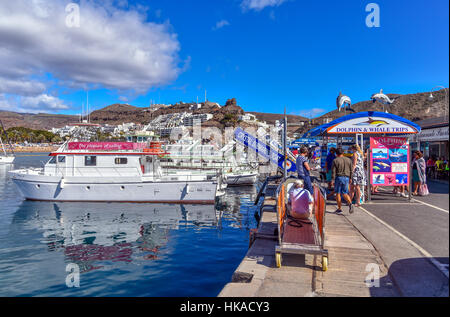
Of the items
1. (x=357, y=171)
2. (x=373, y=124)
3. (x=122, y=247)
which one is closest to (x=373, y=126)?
(x=373, y=124)

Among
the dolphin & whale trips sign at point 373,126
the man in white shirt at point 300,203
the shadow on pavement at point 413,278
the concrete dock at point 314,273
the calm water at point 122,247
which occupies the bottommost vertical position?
the calm water at point 122,247

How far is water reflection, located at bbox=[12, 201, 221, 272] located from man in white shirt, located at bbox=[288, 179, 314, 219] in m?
5.31

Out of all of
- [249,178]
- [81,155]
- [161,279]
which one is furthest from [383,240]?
[249,178]

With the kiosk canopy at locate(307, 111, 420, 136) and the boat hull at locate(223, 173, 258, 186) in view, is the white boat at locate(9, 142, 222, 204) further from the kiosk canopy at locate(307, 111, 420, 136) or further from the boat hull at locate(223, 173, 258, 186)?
the kiosk canopy at locate(307, 111, 420, 136)

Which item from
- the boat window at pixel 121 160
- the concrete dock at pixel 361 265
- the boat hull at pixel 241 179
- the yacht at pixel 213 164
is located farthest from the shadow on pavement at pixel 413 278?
the boat hull at pixel 241 179

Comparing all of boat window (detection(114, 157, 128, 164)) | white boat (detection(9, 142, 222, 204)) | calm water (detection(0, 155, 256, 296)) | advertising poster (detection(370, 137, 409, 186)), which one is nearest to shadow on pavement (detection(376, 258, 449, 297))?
calm water (detection(0, 155, 256, 296))

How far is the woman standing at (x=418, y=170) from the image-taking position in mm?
11383

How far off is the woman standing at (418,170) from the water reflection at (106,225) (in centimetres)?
838

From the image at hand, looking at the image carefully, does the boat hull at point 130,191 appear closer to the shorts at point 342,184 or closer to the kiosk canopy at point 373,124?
the kiosk canopy at point 373,124

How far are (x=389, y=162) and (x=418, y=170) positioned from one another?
6.47 feet

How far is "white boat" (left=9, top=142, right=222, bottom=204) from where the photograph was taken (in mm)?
19109
